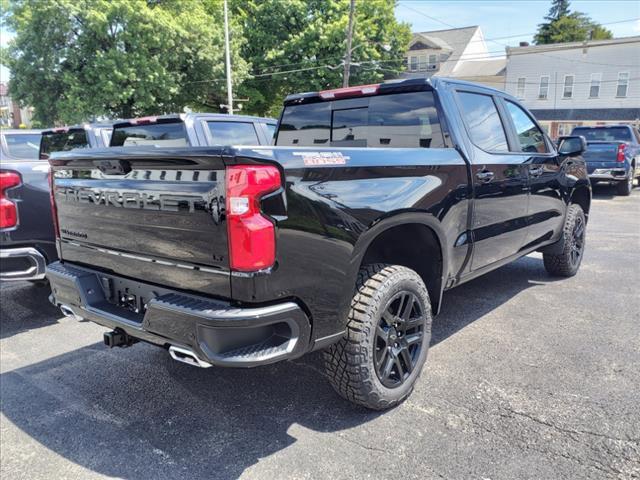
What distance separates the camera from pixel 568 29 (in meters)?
55.7

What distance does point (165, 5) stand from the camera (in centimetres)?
2362

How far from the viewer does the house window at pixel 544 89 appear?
34.0 metres

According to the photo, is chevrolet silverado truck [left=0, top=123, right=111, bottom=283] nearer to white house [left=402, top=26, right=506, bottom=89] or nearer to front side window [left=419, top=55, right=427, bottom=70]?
white house [left=402, top=26, right=506, bottom=89]

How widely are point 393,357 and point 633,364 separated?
184 cm

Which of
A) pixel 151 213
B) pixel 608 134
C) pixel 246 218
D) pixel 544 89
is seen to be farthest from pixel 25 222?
pixel 544 89

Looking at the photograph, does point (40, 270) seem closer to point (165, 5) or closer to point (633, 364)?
point (633, 364)

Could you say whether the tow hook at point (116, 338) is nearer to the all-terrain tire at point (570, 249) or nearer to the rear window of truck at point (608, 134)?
the all-terrain tire at point (570, 249)

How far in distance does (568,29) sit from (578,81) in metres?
28.3

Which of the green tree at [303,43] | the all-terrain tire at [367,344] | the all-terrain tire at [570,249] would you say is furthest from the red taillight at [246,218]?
the green tree at [303,43]

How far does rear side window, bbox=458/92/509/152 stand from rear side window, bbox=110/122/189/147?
3.36m

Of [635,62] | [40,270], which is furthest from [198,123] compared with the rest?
[635,62]

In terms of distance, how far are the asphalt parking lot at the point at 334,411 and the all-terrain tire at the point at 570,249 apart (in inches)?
37.9

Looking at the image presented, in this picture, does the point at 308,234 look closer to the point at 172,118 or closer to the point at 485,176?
the point at 485,176

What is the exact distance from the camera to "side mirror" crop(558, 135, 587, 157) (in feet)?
15.6
